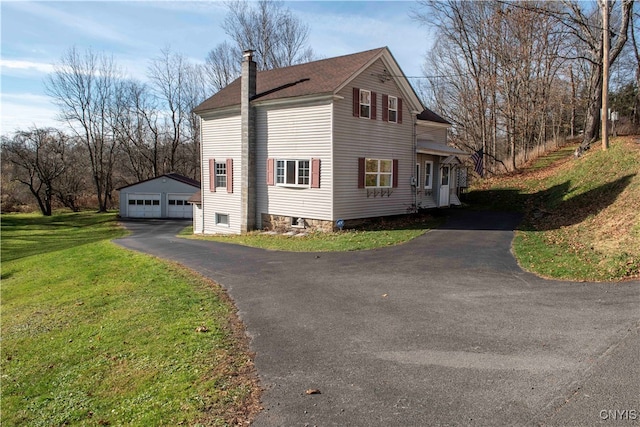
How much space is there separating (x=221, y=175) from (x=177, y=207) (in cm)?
2244

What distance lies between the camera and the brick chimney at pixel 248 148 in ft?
64.7

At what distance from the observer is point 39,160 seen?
52438mm

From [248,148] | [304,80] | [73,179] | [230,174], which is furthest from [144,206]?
[304,80]

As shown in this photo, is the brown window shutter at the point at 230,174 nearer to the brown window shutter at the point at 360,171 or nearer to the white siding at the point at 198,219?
the white siding at the point at 198,219

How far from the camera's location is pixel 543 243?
500 inches

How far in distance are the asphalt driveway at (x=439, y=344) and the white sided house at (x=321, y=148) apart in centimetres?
724

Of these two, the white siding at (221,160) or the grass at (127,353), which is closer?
the grass at (127,353)

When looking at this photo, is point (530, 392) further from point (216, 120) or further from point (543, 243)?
point (216, 120)

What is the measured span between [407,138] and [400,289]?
42.0ft

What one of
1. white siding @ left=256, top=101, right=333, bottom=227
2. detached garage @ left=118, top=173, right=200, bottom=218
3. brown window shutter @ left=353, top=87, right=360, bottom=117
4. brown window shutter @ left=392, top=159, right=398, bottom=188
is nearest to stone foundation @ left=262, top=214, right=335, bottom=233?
white siding @ left=256, top=101, right=333, bottom=227

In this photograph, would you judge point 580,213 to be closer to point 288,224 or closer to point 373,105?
point 373,105

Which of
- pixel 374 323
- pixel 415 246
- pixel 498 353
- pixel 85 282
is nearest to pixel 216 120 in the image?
pixel 85 282

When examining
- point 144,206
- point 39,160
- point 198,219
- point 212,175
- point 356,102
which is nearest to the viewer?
point 356,102

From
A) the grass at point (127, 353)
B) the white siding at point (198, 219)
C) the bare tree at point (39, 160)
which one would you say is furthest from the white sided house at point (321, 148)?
the bare tree at point (39, 160)
